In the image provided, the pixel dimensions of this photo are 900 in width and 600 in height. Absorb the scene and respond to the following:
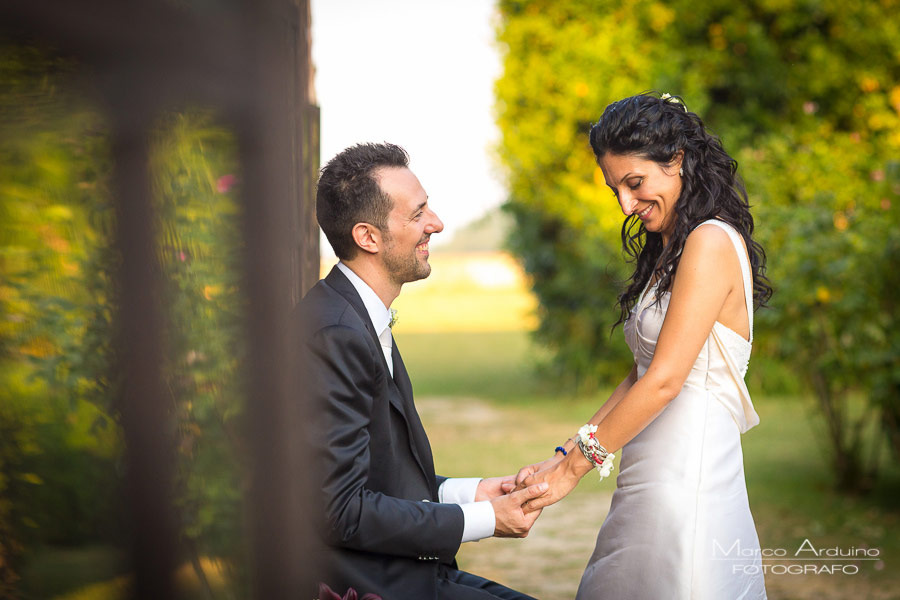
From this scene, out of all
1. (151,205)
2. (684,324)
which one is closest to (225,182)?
(151,205)

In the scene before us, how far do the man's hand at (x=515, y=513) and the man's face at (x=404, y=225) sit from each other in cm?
70

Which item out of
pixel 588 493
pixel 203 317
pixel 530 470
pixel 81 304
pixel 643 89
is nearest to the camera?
pixel 81 304

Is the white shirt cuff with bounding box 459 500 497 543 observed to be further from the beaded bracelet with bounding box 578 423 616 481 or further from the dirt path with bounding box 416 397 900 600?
the dirt path with bounding box 416 397 900 600

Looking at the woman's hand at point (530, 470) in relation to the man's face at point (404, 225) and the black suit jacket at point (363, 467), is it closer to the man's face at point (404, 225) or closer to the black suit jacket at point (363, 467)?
the black suit jacket at point (363, 467)

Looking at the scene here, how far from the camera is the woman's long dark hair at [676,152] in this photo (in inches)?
104

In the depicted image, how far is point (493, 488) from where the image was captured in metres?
2.93

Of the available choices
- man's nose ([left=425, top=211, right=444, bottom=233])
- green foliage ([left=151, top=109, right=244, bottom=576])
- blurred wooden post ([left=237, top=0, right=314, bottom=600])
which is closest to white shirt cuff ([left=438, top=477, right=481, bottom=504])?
man's nose ([left=425, top=211, right=444, bottom=233])

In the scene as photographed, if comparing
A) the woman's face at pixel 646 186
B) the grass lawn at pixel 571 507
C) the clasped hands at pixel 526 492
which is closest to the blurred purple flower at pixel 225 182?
the grass lawn at pixel 571 507

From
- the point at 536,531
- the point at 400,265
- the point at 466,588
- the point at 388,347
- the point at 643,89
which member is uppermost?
the point at 643,89

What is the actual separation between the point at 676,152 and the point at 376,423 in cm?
121

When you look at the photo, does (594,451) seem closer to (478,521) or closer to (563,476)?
(563,476)

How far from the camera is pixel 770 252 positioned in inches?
292

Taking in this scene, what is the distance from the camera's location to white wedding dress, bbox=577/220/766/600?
262 centimetres

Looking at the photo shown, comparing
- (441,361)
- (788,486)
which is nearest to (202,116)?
(788,486)
